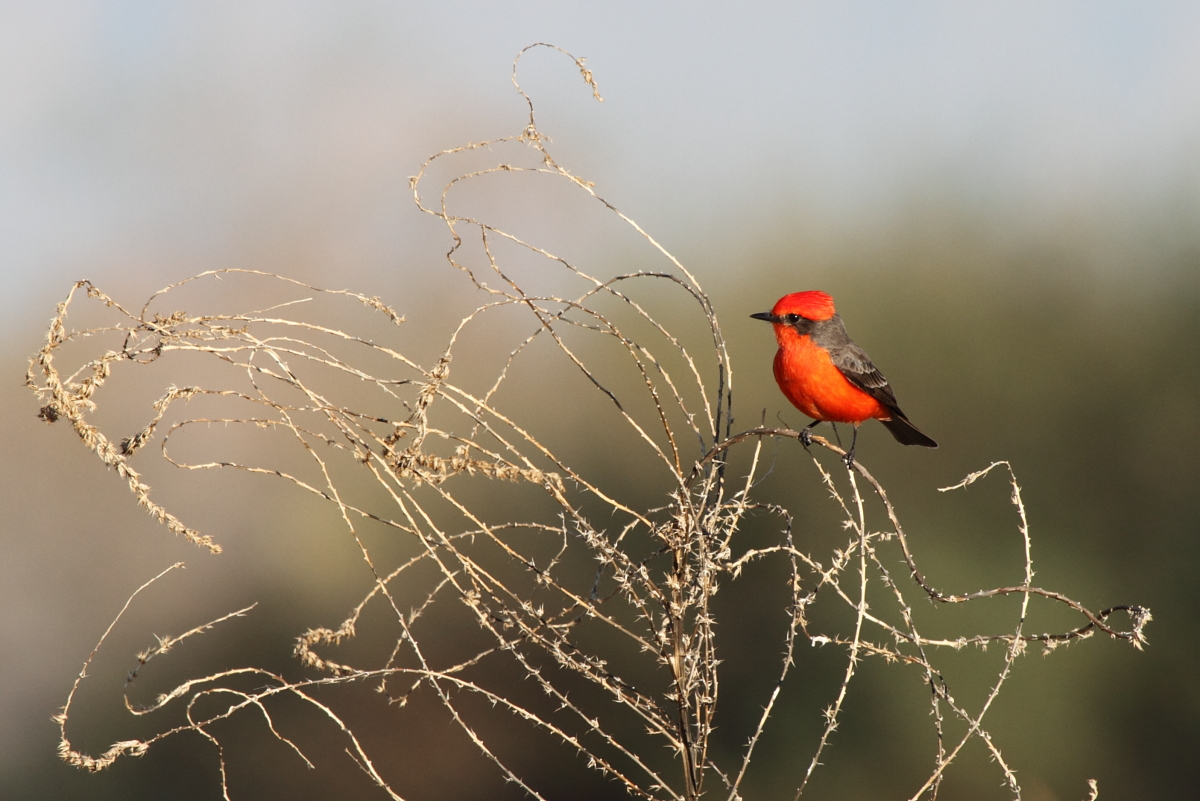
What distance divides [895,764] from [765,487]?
130 inches

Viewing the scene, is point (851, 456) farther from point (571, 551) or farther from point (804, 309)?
point (571, 551)

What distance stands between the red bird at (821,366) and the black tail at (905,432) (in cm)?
17

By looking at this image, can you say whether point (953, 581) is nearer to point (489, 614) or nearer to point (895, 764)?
point (895, 764)

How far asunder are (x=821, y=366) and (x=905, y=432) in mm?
729

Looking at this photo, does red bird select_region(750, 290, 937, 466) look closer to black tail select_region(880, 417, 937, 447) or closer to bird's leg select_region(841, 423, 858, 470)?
bird's leg select_region(841, 423, 858, 470)

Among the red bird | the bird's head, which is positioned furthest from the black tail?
the bird's head

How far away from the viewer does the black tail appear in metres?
4.58

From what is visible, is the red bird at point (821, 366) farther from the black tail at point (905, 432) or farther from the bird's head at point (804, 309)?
the black tail at point (905, 432)

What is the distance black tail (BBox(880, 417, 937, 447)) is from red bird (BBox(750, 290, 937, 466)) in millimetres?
165

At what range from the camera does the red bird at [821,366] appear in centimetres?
434

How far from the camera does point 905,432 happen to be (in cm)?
476

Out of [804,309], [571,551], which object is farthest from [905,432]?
[571,551]

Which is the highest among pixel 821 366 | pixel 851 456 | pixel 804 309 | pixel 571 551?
pixel 804 309

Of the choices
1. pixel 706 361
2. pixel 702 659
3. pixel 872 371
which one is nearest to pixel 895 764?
pixel 706 361
